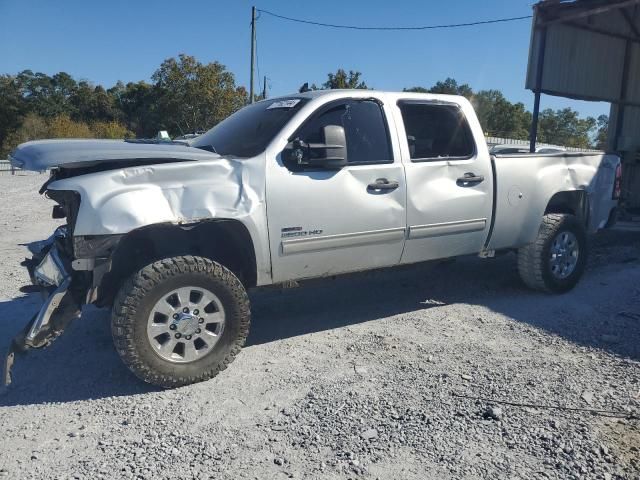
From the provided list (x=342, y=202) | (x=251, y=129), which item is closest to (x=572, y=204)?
(x=342, y=202)

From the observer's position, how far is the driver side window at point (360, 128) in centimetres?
430

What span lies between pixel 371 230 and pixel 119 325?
1.96m

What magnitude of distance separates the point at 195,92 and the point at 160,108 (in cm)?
323

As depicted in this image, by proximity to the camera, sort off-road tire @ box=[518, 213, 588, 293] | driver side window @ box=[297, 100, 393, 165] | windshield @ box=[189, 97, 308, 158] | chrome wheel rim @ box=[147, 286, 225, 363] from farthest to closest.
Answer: off-road tire @ box=[518, 213, 588, 293] < driver side window @ box=[297, 100, 393, 165] < windshield @ box=[189, 97, 308, 158] < chrome wheel rim @ box=[147, 286, 225, 363]

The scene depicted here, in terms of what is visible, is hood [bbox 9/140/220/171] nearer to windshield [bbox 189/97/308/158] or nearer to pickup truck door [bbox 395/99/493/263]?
windshield [bbox 189/97/308/158]

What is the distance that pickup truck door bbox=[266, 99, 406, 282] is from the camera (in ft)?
13.1

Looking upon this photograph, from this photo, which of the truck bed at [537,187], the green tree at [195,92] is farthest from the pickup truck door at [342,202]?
the green tree at [195,92]

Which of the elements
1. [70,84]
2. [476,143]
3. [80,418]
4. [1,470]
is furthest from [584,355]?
[70,84]

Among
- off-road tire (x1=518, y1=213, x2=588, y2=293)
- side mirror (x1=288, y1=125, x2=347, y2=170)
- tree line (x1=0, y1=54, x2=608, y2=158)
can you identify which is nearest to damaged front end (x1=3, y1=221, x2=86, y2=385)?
side mirror (x1=288, y1=125, x2=347, y2=170)

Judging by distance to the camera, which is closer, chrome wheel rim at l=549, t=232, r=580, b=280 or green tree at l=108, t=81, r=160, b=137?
chrome wheel rim at l=549, t=232, r=580, b=280

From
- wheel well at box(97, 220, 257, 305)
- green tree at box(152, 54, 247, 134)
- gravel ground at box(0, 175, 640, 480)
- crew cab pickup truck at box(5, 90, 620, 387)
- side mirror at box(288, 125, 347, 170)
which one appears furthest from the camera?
green tree at box(152, 54, 247, 134)

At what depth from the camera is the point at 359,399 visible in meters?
3.51

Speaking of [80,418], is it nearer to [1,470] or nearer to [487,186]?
[1,470]

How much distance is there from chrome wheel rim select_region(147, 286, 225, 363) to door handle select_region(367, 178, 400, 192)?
1.48 m
